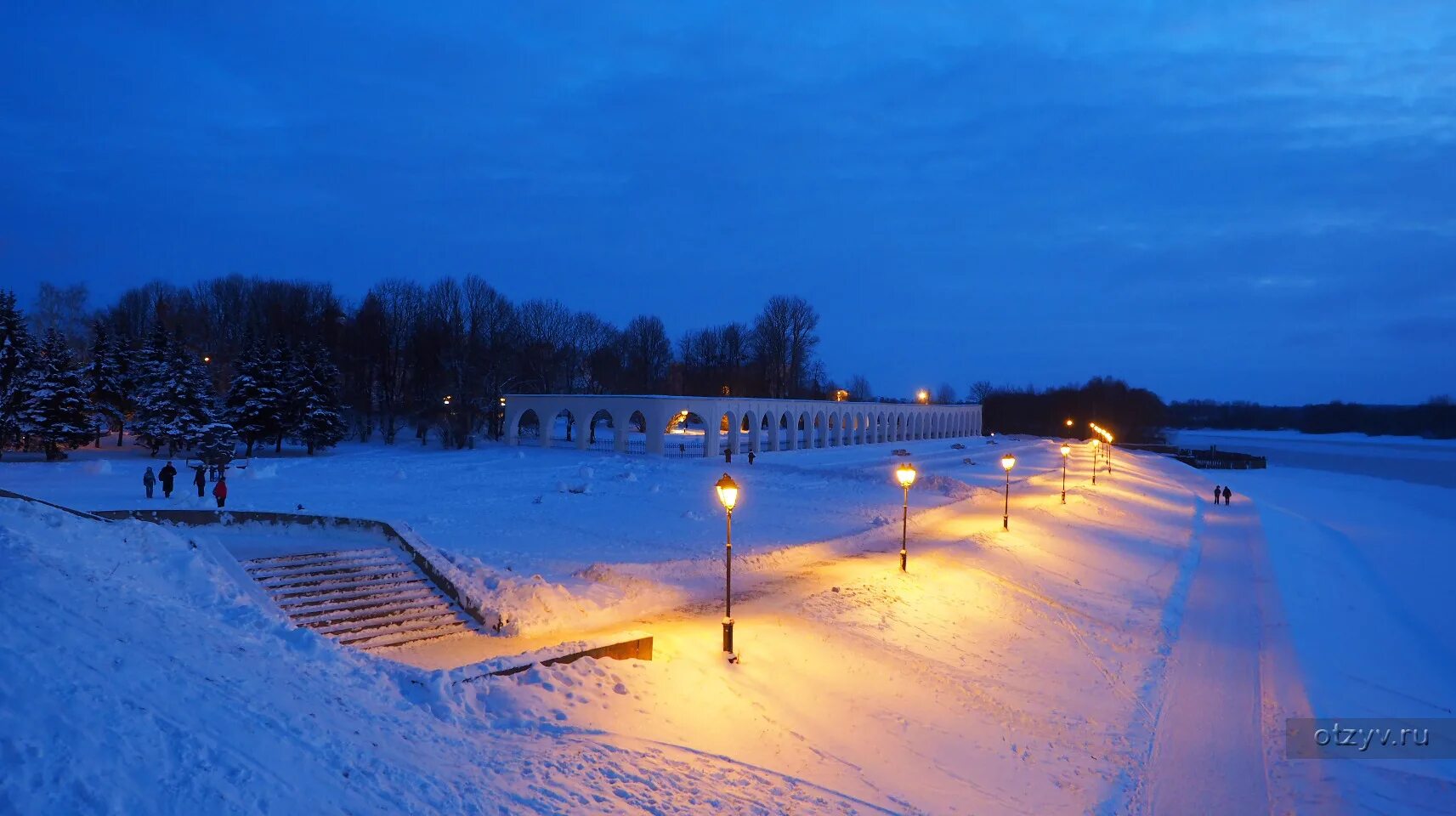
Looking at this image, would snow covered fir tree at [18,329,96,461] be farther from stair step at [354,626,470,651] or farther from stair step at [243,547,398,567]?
stair step at [354,626,470,651]

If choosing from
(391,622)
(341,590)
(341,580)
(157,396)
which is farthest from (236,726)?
(157,396)

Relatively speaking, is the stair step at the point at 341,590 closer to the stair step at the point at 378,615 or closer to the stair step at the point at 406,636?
the stair step at the point at 378,615

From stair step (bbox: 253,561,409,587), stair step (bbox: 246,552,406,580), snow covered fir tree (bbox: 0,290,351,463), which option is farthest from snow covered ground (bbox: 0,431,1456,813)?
snow covered fir tree (bbox: 0,290,351,463)

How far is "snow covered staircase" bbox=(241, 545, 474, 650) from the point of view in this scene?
11133 millimetres

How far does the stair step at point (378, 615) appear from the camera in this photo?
11.0 m

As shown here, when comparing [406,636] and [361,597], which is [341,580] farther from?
[406,636]

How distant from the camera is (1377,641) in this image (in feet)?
54.0

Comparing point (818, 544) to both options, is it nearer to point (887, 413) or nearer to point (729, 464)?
point (729, 464)

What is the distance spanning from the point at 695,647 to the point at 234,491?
59.3 ft

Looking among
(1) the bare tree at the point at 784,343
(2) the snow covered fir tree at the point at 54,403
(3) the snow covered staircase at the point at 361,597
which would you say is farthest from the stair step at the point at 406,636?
(1) the bare tree at the point at 784,343

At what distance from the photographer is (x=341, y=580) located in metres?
12.7

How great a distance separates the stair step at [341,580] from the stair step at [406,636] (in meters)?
1.83

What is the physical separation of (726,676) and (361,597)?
6143mm


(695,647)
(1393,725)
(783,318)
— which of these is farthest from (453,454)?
(783,318)
